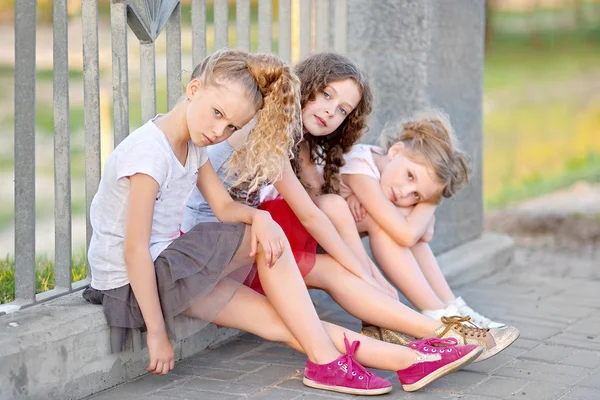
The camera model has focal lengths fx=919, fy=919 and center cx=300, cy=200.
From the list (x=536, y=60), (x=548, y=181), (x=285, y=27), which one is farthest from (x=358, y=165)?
(x=536, y=60)

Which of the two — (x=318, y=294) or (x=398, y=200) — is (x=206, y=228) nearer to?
(x=398, y=200)

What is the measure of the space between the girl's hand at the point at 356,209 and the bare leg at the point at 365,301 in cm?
41

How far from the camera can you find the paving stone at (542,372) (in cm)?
315

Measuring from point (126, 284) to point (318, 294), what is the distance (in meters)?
1.46

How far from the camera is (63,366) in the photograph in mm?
2779

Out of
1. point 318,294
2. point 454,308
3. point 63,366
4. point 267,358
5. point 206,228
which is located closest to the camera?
point 63,366

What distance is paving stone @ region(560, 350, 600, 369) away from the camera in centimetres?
332

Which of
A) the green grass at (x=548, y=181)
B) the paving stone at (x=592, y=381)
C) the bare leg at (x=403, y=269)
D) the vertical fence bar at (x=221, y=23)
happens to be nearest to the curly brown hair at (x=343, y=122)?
the bare leg at (x=403, y=269)

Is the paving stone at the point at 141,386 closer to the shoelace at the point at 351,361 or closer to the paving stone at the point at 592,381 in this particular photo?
the shoelace at the point at 351,361

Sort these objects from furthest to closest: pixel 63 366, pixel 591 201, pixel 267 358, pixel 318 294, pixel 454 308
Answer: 1. pixel 591 201
2. pixel 318 294
3. pixel 454 308
4. pixel 267 358
5. pixel 63 366

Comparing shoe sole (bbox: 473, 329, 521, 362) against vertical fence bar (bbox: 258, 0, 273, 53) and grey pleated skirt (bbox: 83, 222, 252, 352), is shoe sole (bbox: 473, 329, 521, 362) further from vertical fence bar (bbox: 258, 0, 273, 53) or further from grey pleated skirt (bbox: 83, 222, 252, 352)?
vertical fence bar (bbox: 258, 0, 273, 53)

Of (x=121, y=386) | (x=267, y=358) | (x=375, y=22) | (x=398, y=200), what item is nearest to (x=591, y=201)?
(x=375, y=22)

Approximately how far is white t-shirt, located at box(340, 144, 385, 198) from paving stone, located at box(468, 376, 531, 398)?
983 mm

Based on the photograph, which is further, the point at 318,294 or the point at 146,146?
the point at 318,294
